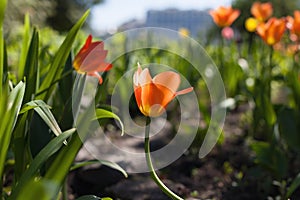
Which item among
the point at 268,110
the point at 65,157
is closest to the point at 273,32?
the point at 268,110

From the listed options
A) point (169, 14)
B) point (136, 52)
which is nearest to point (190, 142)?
point (136, 52)

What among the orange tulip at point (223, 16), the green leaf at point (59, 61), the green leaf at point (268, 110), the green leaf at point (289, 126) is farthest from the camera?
the orange tulip at point (223, 16)

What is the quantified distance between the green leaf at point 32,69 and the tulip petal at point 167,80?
470mm

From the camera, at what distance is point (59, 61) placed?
1.47 metres

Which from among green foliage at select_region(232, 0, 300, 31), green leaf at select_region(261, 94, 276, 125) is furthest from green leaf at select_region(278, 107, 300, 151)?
green foliage at select_region(232, 0, 300, 31)

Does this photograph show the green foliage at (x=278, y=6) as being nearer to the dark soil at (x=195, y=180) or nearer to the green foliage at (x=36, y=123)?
the dark soil at (x=195, y=180)

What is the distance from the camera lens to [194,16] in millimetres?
7715

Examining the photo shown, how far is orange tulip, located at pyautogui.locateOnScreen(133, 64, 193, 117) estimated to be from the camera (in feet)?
3.28

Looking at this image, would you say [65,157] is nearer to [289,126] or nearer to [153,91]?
[153,91]

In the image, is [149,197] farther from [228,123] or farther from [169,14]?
[169,14]

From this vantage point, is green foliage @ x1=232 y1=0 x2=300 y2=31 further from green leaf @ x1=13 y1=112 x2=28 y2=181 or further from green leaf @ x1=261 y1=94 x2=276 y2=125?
green leaf @ x1=13 y1=112 x2=28 y2=181

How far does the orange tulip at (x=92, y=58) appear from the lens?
1.37 meters

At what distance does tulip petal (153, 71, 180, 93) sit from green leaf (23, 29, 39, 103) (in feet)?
1.54

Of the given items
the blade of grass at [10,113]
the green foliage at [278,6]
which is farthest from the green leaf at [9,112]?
the green foliage at [278,6]
